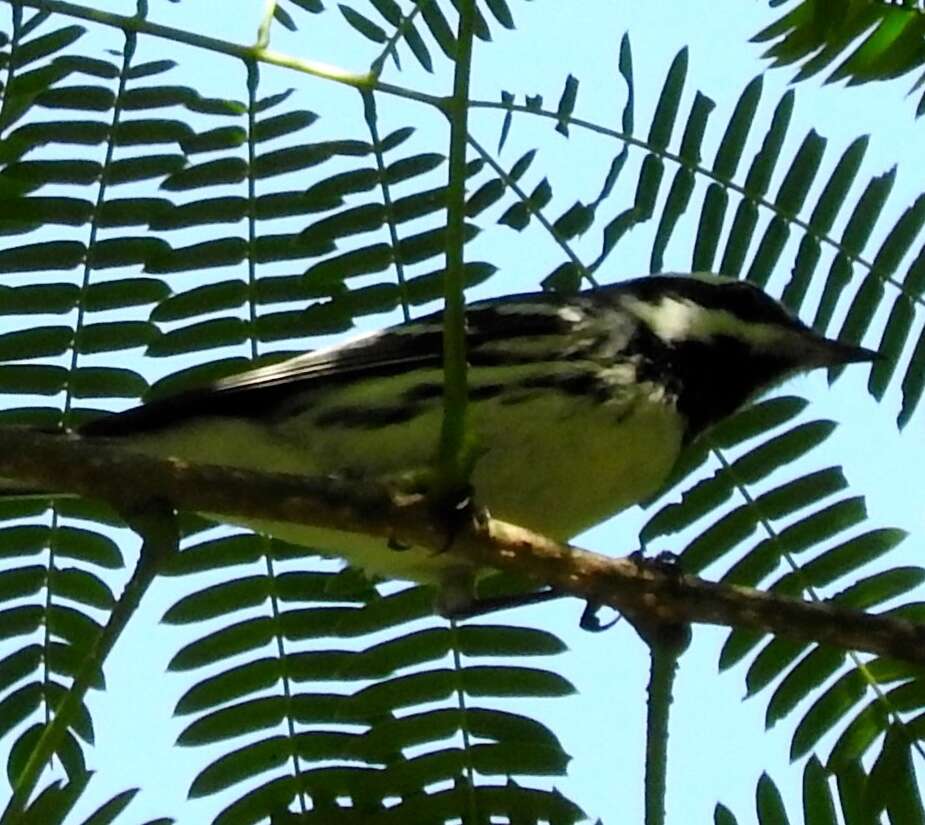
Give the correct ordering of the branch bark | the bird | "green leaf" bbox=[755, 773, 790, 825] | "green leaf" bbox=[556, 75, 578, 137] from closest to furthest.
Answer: the branch bark < "green leaf" bbox=[755, 773, 790, 825] < "green leaf" bbox=[556, 75, 578, 137] < the bird

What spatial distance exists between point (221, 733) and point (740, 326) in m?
1.21

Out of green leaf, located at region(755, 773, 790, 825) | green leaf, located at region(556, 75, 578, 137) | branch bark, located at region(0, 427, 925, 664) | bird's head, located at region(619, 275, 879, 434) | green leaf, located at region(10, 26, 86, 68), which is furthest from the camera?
bird's head, located at region(619, 275, 879, 434)

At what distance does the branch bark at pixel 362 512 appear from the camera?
4.54ft

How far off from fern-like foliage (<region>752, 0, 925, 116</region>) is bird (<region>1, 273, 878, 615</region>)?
334mm

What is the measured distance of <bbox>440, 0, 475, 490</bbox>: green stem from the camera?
126 centimetres

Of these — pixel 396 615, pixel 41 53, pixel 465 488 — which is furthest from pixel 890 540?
pixel 41 53

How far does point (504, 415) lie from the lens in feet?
7.42

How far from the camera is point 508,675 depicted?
1.80 metres

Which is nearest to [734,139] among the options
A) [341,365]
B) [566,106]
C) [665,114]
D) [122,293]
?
[665,114]

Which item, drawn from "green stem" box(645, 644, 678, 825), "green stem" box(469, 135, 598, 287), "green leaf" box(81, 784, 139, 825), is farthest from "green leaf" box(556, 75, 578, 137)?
"green leaf" box(81, 784, 139, 825)

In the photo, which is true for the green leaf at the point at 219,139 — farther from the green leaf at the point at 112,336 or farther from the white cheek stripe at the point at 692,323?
the white cheek stripe at the point at 692,323

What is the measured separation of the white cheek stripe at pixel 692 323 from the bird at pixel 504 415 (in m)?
0.15

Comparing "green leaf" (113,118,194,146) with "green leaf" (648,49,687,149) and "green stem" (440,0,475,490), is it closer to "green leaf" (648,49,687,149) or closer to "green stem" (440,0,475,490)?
"green leaf" (648,49,687,149)

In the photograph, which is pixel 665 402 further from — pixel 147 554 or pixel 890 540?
pixel 147 554
